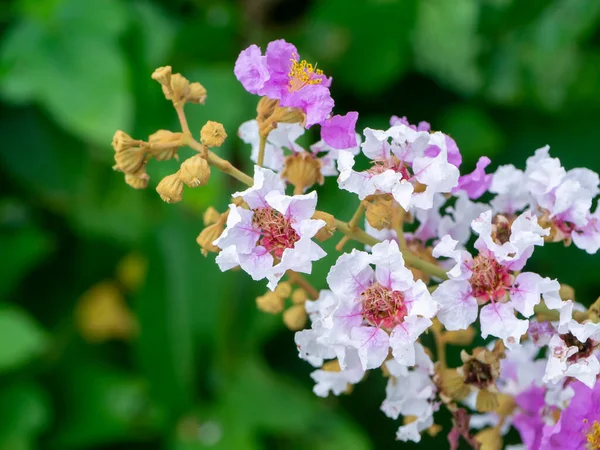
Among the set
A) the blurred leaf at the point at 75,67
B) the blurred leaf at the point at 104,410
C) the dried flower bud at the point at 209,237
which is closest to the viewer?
the dried flower bud at the point at 209,237

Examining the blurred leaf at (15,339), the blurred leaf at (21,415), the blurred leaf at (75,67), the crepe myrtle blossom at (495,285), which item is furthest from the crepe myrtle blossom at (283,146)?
the blurred leaf at (21,415)

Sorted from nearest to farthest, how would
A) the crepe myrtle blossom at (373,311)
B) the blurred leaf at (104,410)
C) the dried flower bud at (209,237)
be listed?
the crepe myrtle blossom at (373,311), the dried flower bud at (209,237), the blurred leaf at (104,410)

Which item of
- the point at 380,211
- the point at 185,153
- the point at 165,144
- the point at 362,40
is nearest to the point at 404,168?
the point at 380,211

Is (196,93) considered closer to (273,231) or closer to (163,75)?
(163,75)

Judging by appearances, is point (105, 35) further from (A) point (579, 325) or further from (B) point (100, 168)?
Answer: (A) point (579, 325)

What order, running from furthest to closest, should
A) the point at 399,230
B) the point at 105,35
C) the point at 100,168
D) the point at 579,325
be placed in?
the point at 100,168
the point at 105,35
the point at 399,230
the point at 579,325

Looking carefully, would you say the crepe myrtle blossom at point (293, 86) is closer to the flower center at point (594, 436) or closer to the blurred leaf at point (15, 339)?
the flower center at point (594, 436)

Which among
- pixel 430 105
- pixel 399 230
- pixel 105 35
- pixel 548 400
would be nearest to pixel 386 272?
pixel 399 230
